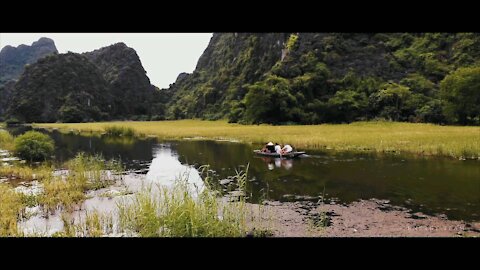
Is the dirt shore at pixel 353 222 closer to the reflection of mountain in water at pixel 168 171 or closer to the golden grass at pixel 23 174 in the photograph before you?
the reflection of mountain in water at pixel 168 171

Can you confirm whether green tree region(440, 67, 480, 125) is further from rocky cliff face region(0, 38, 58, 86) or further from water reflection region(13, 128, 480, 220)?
rocky cliff face region(0, 38, 58, 86)

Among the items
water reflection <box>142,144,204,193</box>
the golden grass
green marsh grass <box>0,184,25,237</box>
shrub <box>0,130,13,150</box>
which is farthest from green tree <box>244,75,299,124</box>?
green marsh grass <box>0,184,25,237</box>

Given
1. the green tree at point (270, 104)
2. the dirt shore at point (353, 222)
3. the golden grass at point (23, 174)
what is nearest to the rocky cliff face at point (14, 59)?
the green tree at point (270, 104)

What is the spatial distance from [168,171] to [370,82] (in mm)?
50081

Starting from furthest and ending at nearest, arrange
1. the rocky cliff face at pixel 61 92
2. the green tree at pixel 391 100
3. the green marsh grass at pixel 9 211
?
the rocky cliff face at pixel 61 92 → the green tree at pixel 391 100 → the green marsh grass at pixel 9 211

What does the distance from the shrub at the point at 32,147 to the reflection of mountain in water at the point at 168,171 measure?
6.31m

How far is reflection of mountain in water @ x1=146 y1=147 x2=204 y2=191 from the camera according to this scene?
54.3 feet

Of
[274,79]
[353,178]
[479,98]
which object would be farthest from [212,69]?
[353,178]

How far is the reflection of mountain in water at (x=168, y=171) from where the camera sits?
54.3 ft

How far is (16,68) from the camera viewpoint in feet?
617

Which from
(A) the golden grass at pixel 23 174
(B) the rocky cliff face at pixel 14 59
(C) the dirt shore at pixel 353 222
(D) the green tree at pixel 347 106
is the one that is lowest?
(C) the dirt shore at pixel 353 222

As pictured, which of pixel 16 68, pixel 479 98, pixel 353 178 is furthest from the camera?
pixel 16 68
